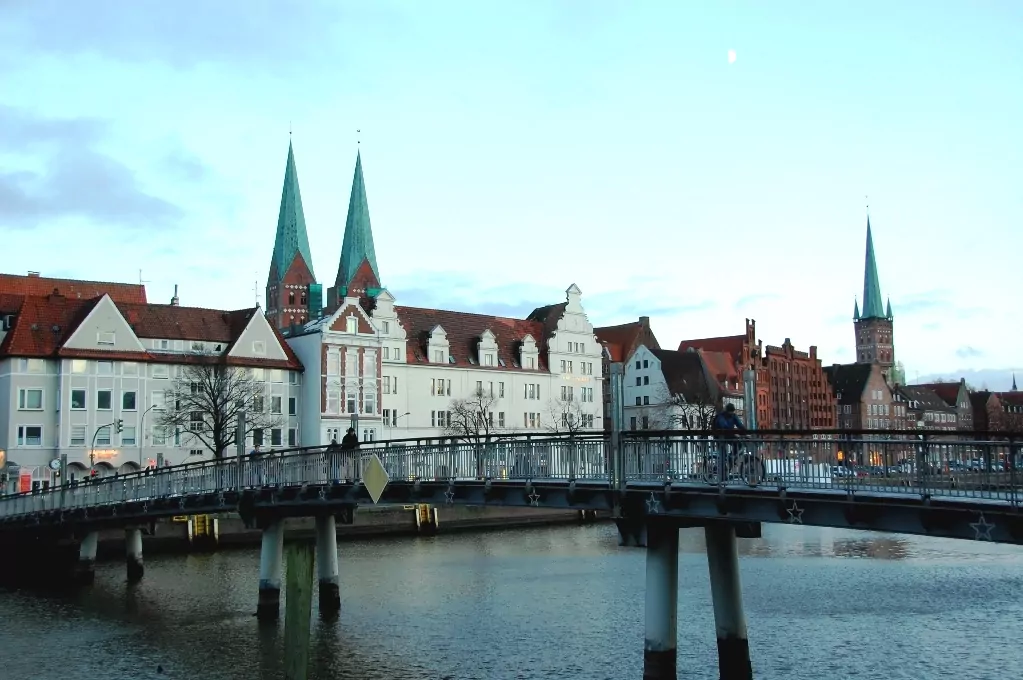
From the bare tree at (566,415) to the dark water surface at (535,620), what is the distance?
53.3 m

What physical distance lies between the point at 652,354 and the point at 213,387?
225ft

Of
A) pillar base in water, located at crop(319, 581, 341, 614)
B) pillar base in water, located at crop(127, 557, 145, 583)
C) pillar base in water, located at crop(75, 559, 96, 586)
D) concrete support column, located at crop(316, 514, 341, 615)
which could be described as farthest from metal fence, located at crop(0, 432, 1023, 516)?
pillar base in water, located at crop(75, 559, 96, 586)

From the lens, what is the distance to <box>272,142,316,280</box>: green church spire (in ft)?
485

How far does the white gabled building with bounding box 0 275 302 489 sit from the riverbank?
15457 millimetres

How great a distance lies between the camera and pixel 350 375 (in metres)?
99.1

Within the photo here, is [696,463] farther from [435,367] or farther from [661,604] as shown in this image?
[435,367]

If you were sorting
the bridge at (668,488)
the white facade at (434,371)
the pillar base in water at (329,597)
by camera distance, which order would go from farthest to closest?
the white facade at (434,371) → the pillar base in water at (329,597) → the bridge at (668,488)

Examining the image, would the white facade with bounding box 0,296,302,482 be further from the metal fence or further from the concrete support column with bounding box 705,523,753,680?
the concrete support column with bounding box 705,523,753,680

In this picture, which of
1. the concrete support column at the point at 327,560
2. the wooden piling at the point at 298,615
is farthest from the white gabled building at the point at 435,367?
the wooden piling at the point at 298,615

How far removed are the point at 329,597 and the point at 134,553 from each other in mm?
15844

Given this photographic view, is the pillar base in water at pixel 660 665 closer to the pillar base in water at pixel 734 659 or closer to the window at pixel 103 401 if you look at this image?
the pillar base in water at pixel 734 659

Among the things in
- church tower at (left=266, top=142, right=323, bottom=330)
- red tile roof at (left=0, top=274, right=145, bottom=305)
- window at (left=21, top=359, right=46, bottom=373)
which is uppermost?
church tower at (left=266, top=142, right=323, bottom=330)

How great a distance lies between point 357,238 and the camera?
14475 centimetres

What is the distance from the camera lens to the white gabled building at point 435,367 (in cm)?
9844
